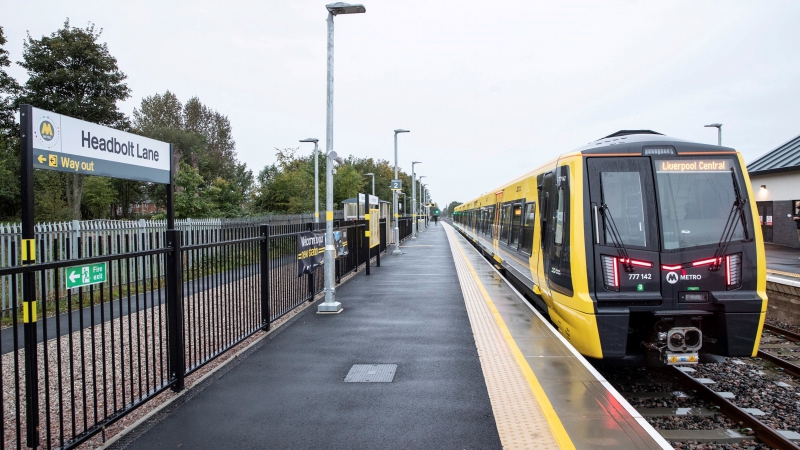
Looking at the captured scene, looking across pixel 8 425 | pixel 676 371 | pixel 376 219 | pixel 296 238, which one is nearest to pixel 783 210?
pixel 376 219

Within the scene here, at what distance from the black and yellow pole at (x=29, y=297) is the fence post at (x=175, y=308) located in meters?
1.57

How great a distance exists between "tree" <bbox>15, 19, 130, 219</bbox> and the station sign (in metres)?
30.4

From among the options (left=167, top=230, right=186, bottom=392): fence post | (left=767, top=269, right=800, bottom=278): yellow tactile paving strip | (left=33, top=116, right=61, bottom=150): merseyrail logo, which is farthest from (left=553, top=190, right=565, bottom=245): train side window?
(left=767, top=269, right=800, bottom=278): yellow tactile paving strip

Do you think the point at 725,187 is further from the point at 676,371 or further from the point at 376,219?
the point at 376,219

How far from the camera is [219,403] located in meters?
4.86

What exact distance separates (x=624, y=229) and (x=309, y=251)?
18.1ft

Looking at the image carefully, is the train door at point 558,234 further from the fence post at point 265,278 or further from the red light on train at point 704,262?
the fence post at point 265,278

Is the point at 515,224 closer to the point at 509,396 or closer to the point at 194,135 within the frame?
the point at 509,396

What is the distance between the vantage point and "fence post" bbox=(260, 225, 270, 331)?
25.2 feet

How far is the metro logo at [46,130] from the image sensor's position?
3.82m

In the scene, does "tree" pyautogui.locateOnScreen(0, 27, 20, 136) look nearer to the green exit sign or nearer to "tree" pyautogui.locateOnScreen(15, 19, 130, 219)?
"tree" pyautogui.locateOnScreen(15, 19, 130, 219)

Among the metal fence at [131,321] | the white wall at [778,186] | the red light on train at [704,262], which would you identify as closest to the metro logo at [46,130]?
the metal fence at [131,321]

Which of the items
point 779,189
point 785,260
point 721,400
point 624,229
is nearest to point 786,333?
point 721,400

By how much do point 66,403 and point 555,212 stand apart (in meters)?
6.18
